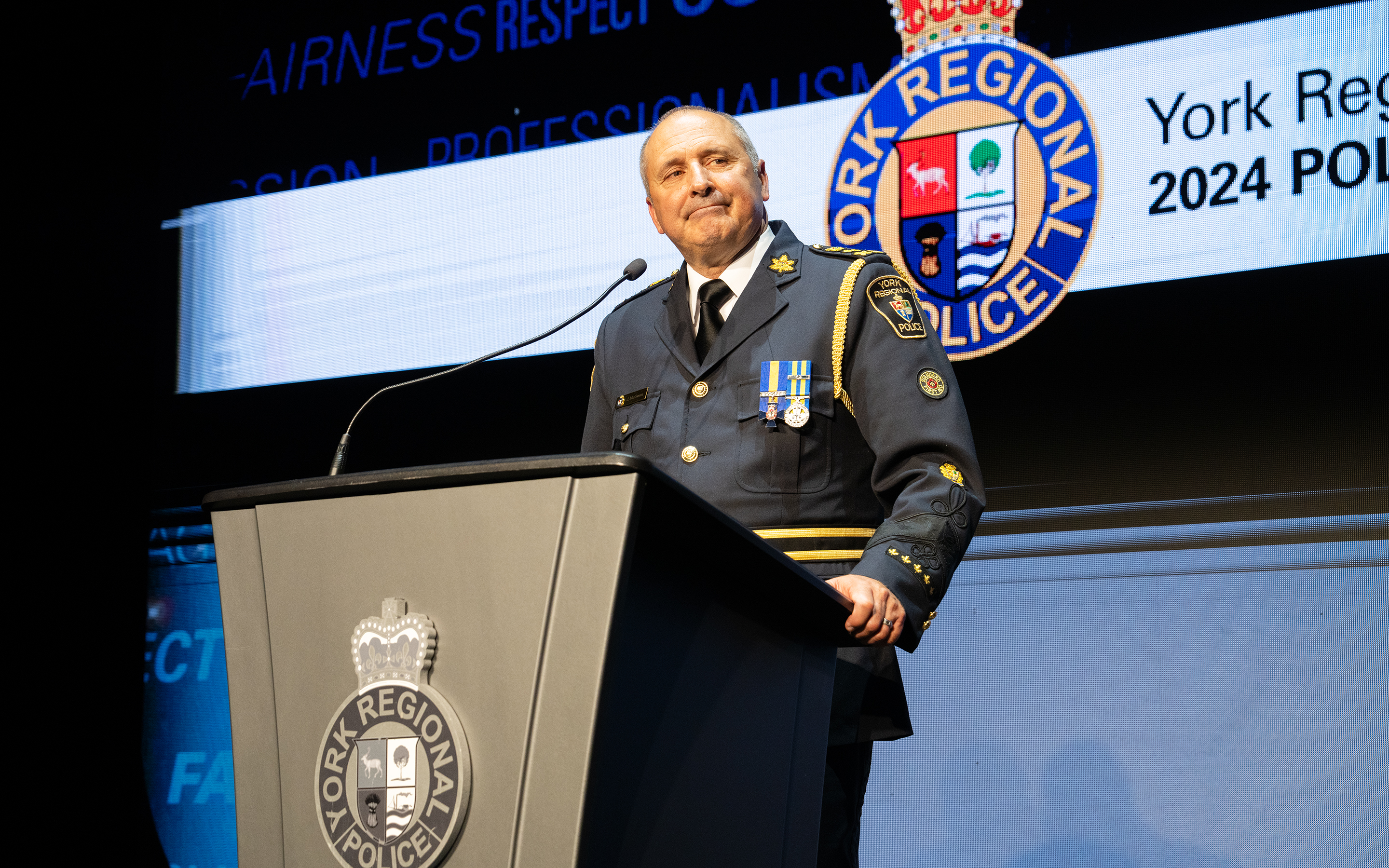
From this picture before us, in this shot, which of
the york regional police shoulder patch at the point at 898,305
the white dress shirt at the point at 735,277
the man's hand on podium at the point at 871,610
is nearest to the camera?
the man's hand on podium at the point at 871,610

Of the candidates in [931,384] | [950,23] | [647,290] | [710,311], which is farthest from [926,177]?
[931,384]

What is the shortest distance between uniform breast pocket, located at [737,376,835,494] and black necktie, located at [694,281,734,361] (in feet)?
0.44

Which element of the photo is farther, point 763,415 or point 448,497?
point 763,415

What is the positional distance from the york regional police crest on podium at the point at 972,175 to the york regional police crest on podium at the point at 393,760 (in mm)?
1903

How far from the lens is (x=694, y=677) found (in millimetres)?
927

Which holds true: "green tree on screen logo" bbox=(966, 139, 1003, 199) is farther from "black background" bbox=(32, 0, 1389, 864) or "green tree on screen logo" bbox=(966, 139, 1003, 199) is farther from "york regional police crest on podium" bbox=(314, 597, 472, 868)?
"york regional police crest on podium" bbox=(314, 597, 472, 868)

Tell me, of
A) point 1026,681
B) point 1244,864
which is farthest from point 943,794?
point 1244,864

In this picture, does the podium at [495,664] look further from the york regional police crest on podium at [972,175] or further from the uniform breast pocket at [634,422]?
the york regional police crest on podium at [972,175]

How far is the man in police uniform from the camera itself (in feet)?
4.32

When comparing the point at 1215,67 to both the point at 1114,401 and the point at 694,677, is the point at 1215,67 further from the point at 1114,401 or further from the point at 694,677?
the point at 694,677

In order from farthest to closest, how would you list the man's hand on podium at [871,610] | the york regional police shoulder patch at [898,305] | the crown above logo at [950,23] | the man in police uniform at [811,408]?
the crown above logo at [950,23]
the york regional police shoulder patch at [898,305]
the man in police uniform at [811,408]
the man's hand on podium at [871,610]

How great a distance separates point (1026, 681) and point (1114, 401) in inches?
23.3

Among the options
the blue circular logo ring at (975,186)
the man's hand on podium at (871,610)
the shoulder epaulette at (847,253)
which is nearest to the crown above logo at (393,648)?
the man's hand on podium at (871,610)

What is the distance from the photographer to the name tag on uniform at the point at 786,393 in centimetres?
140
